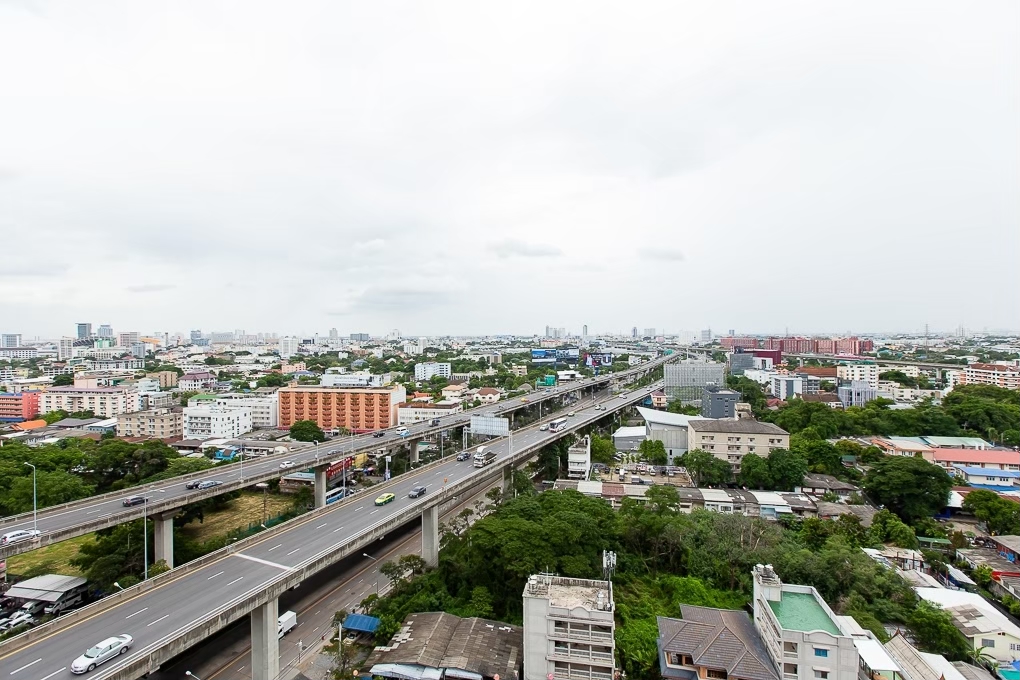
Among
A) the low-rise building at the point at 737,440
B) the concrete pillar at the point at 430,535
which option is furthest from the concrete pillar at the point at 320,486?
the low-rise building at the point at 737,440

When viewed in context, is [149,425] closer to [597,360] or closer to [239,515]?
[239,515]

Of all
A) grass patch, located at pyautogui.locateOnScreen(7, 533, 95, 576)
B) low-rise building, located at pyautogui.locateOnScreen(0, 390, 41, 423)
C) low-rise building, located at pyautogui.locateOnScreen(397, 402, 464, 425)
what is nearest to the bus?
grass patch, located at pyautogui.locateOnScreen(7, 533, 95, 576)

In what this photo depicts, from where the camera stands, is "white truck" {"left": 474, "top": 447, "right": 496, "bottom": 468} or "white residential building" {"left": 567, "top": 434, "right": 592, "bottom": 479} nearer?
"white truck" {"left": 474, "top": 447, "right": 496, "bottom": 468}

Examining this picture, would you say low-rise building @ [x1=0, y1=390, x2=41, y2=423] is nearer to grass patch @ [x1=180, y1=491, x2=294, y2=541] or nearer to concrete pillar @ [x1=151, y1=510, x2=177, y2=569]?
grass patch @ [x1=180, y1=491, x2=294, y2=541]

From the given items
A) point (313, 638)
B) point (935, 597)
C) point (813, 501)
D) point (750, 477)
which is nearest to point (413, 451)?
point (313, 638)

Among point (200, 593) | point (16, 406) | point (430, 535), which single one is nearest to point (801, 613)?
point (430, 535)

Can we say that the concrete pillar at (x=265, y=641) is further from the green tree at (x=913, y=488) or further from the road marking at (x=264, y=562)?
the green tree at (x=913, y=488)
